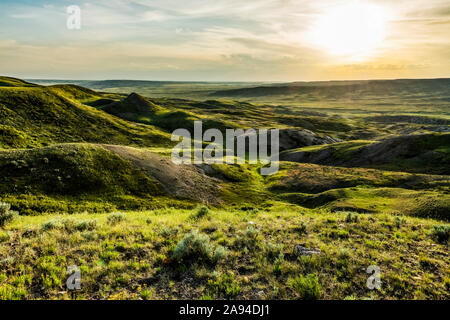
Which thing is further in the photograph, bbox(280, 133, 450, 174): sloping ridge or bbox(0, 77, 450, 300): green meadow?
bbox(280, 133, 450, 174): sloping ridge

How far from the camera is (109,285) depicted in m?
9.23

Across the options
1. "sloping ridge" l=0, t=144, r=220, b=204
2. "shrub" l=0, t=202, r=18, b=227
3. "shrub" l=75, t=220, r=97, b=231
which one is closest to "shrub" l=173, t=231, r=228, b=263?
"shrub" l=75, t=220, r=97, b=231

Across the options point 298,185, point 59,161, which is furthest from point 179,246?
point 298,185

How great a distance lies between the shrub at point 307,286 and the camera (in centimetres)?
863

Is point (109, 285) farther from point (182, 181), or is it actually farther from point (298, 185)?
point (298, 185)

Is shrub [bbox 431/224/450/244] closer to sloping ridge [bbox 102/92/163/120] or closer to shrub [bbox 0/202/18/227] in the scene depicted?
shrub [bbox 0/202/18/227]

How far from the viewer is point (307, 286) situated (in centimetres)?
895

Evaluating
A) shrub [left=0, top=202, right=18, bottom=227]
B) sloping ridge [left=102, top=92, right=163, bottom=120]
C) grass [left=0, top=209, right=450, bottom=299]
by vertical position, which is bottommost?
grass [left=0, top=209, right=450, bottom=299]

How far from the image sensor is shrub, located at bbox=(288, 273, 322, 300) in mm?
8627

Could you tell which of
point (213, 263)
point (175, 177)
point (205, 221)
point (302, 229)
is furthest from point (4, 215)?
point (175, 177)

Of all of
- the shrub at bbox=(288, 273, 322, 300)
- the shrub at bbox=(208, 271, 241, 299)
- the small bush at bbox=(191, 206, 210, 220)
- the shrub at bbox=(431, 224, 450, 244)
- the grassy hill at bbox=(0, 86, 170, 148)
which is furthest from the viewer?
the grassy hill at bbox=(0, 86, 170, 148)

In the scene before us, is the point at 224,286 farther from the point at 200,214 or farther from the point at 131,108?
the point at 131,108

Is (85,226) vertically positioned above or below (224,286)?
above

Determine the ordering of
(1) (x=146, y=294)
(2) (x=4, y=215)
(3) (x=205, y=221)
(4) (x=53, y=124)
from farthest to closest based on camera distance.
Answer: (4) (x=53, y=124) → (3) (x=205, y=221) → (2) (x=4, y=215) → (1) (x=146, y=294)
